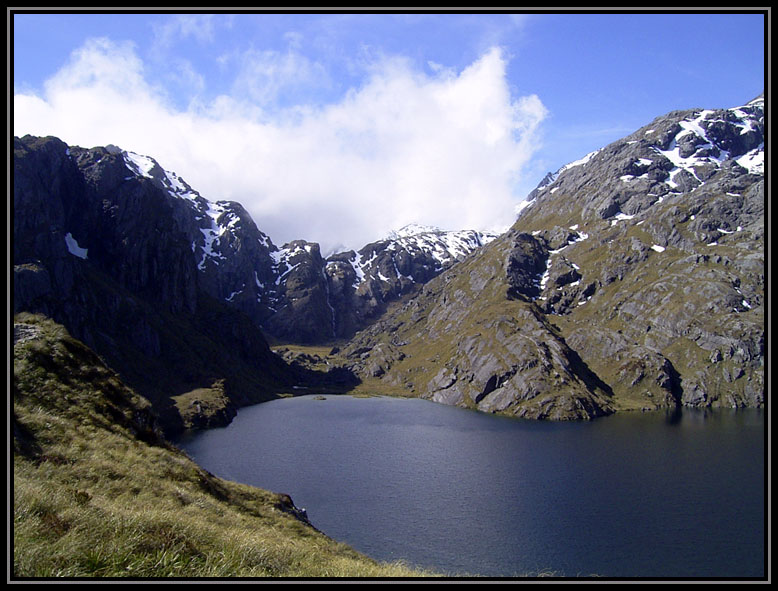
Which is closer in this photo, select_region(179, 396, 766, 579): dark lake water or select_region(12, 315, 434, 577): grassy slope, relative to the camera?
select_region(12, 315, 434, 577): grassy slope

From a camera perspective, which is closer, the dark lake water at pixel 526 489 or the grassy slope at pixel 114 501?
the grassy slope at pixel 114 501

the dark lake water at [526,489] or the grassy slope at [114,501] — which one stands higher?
the grassy slope at [114,501]

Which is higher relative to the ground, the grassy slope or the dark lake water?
the grassy slope

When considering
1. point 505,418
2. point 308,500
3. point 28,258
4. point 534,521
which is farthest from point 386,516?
point 28,258
